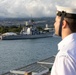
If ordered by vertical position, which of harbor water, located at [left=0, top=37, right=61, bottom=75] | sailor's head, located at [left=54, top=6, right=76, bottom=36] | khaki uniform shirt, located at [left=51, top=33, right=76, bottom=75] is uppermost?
sailor's head, located at [left=54, top=6, right=76, bottom=36]

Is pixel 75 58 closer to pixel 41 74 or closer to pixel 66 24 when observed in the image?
pixel 66 24

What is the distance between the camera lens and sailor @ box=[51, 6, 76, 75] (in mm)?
1098

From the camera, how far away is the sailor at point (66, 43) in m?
1.10

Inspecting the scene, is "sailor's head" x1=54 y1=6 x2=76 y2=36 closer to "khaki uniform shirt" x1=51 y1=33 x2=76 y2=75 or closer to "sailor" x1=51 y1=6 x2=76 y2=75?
"sailor" x1=51 y1=6 x2=76 y2=75

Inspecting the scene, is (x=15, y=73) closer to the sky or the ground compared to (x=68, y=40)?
closer to the ground

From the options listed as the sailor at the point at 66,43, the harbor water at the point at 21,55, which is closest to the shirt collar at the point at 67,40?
the sailor at the point at 66,43

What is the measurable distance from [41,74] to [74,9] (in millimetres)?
6580

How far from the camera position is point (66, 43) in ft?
3.88

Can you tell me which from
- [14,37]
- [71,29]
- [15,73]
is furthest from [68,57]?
[14,37]

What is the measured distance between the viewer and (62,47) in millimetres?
1189

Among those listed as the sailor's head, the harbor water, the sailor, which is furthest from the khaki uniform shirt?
the harbor water

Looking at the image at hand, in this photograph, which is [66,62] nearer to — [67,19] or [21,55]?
[67,19]

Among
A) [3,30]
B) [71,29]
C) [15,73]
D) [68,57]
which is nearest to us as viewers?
[68,57]

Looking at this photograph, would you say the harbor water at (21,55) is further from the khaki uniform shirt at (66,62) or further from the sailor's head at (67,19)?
the khaki uniform shirt at (66,62)
